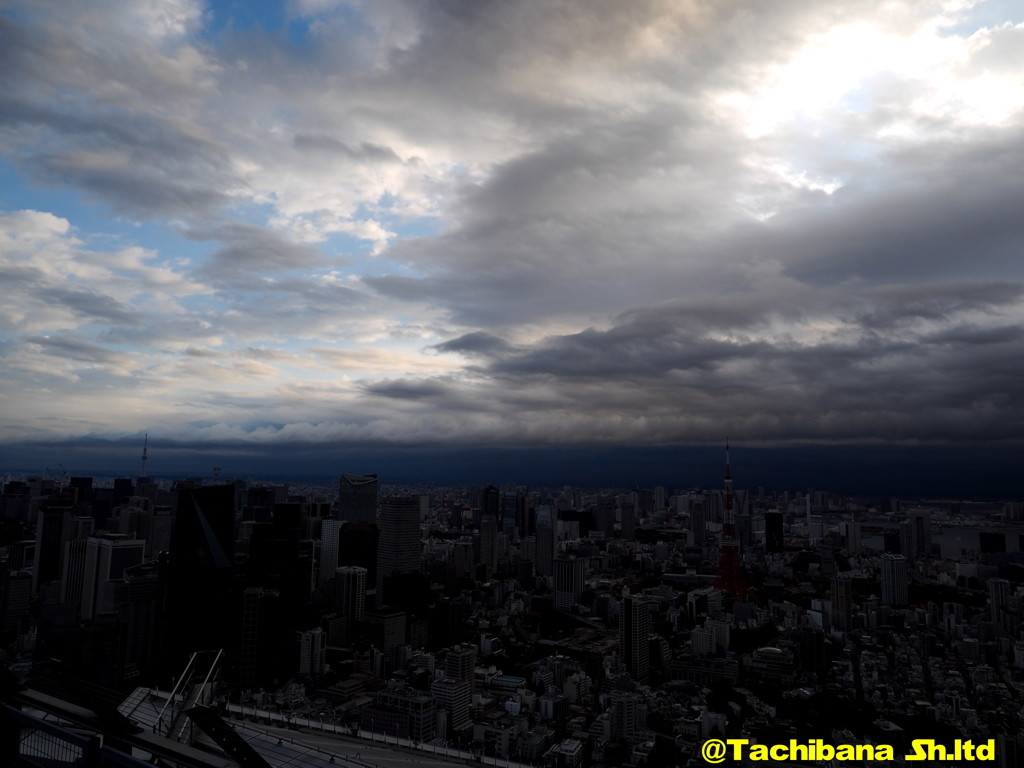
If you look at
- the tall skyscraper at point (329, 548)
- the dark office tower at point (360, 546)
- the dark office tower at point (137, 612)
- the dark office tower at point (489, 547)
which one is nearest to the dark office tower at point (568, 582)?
the dark office tower at point (489, 547)

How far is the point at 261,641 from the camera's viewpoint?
1209 centimetres

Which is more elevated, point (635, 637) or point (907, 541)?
point (907, 541)

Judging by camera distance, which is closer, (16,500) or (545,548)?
(16,500)

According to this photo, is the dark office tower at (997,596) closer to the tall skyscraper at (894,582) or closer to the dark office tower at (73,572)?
the tall skyscraper at (894,582)

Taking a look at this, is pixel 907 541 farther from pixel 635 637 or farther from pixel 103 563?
pixel 103 563

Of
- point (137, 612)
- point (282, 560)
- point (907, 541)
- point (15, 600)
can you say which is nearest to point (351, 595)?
point (282, 560)

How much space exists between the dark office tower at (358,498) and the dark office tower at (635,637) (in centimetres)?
1401

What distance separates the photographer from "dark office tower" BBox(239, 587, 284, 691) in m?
11.7

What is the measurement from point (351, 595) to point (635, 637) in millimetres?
7588

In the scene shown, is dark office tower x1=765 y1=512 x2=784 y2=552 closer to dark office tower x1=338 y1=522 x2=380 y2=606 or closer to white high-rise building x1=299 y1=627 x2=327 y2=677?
dark office tower x1=338 y1=522 x2=380 y2=606

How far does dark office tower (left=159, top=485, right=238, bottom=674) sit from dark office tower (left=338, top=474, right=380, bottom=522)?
Answer: 33.2 ft

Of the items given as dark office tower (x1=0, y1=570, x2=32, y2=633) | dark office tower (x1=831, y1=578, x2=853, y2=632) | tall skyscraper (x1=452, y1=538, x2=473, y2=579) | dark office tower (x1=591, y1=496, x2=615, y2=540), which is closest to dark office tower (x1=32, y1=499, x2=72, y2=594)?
dark office tower (x1=0, y1=570, x2=32, y2=633)

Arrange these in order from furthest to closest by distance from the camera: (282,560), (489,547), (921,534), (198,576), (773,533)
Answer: (773,533), (489,547), (921,534), (282,560), (198,576)

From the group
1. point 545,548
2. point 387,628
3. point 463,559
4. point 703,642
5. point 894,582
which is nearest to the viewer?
point 703,642
